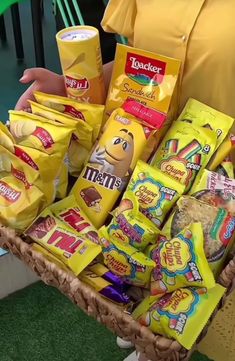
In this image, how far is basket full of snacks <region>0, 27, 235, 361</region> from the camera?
2.70 ft

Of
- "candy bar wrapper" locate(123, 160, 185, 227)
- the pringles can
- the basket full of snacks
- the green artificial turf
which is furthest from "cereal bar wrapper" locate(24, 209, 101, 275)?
the green artificial turf

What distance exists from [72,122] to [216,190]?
0.28m

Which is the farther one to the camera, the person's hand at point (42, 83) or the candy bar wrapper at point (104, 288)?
the person's hand at point (42, 83)

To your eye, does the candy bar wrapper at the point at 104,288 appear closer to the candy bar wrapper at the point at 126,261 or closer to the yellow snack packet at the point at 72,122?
the candy bar wrapper at the point at 126,261

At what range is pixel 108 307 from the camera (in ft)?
2.65

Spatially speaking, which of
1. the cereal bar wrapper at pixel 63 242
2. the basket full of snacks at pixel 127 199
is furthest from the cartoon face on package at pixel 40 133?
the cereal bar wrapper at pixel 63 242

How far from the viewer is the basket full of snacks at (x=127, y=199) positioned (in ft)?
2.70

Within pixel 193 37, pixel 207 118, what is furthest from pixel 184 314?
pixel 193 37

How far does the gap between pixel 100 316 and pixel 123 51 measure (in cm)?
47

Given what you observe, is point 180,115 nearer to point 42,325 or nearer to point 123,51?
point 123,51

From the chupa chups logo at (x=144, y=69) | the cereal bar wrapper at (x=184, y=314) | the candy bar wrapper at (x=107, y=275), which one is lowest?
the candy bar wrapper at (x=107, y=275)

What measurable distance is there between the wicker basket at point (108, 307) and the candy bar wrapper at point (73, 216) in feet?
0.33

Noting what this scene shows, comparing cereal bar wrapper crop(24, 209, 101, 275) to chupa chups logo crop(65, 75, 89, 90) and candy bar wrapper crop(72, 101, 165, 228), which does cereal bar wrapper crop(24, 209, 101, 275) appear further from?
chupa chups logo crop(65, 75, 89, 90)

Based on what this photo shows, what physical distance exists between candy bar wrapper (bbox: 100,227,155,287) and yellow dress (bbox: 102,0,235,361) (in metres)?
0.32
